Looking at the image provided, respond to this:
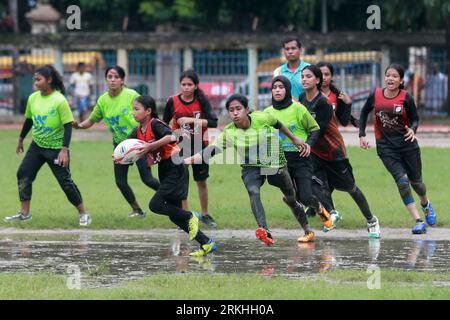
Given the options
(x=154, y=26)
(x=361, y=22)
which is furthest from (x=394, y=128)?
(x=154, y=26)

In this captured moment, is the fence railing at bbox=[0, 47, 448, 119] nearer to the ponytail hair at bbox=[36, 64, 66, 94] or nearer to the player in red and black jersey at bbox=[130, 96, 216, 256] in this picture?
the ponytail hair at bbox=[36, 64, 66, 94]

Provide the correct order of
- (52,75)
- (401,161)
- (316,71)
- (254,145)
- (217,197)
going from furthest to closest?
(217,197) → (52,75) → (401,161) → (316,71) → (254,145)

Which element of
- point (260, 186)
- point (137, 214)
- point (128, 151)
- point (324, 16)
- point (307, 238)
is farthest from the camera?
point (324, 16)

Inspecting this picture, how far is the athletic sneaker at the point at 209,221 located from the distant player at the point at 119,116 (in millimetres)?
678

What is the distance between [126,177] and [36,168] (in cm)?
110

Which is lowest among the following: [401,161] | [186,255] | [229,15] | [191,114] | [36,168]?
[186,255]

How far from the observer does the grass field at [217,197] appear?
46.0 feet

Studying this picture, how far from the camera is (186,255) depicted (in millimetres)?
11703

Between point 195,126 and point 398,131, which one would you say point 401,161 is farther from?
point 195,126

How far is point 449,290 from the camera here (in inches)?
372

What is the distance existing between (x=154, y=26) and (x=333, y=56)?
14.9 m

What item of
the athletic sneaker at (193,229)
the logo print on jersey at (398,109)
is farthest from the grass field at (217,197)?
the athletic sneaker at (193,229)

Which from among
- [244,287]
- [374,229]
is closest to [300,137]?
[374,229]

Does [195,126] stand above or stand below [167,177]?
above
